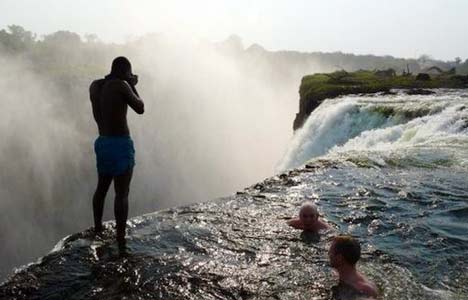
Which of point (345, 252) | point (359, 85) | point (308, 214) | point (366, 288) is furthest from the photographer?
point (359, 85)

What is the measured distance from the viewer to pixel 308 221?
6.33 metres

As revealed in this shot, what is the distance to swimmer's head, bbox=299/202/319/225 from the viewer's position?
20.4ft

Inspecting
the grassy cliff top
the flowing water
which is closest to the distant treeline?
the grassy cliff top

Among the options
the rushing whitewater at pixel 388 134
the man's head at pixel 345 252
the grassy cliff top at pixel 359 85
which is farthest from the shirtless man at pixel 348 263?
the grassy cliff top at pixel 359 85

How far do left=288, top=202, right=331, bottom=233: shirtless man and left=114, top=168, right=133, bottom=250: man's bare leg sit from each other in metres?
2.28

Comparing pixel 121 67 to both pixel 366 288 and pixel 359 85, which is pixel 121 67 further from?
pixel 359 85

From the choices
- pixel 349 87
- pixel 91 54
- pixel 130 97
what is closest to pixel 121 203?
pixel 130 97

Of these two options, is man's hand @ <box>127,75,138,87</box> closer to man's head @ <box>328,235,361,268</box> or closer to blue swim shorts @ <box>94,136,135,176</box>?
blue swim shorts @ <box>94,136,135,176</box>

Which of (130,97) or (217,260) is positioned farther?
(217,260)

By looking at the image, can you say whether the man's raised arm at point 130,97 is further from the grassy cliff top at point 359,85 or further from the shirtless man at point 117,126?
the grassy cliff top at point 359,85

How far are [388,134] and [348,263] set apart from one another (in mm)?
11743

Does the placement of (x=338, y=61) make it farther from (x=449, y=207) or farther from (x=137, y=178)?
(x=449, y=207)

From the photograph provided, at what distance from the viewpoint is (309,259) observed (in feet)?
17.8

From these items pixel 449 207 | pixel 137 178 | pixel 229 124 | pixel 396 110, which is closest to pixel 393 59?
pixel 229 124
